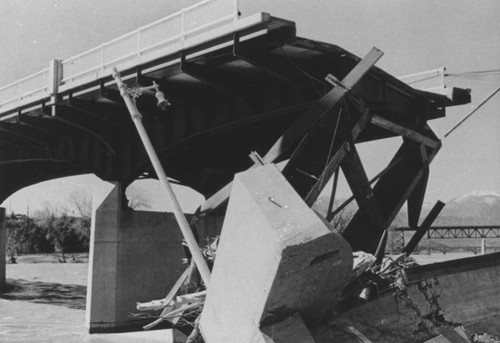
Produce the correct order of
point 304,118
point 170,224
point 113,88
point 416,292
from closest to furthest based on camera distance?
point 416,292, point 304,118, point 113,88, point 170,224

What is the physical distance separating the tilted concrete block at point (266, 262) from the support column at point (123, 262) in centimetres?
1302

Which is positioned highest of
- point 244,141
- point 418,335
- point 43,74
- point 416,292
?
point 43,74

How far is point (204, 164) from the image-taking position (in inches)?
983

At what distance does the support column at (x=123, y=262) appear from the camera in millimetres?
19703

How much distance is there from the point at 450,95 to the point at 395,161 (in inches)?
108

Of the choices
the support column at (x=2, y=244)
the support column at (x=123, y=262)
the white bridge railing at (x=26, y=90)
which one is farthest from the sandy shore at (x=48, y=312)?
the white bridge railing at (x=26, y=90)

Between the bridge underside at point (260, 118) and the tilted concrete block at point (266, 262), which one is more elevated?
the bridge underside at point (260, 118)

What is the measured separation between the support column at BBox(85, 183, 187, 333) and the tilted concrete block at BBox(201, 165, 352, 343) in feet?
42.7

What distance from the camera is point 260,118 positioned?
15336 millimetres

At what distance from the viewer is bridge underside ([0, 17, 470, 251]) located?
43.2ft

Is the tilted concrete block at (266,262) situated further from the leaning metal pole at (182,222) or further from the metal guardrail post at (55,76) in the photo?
the metal guardrail post at (55,76)

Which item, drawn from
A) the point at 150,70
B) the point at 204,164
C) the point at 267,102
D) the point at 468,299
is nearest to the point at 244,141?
the point at 204,164

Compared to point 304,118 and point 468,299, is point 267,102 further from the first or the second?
point 468,299

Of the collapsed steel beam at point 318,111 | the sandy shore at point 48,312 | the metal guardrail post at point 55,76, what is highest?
the metal guardrail post at point 55,76
